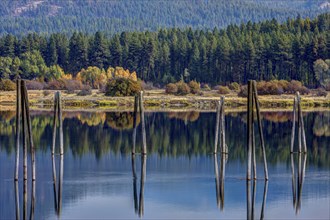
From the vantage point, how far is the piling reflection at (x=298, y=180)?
42.3 m

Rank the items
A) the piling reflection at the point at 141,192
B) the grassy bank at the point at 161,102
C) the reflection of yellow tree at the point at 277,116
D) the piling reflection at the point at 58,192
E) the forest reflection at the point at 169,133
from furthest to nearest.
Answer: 1. the grassy bank at the point at 161,102
2. the reflection of yellow tree at the point at 277,116
3. the forest reflection at the point at 169,133
4. the piling reflection at the point at 58,192
5. the piling reflection at the point at 141,192

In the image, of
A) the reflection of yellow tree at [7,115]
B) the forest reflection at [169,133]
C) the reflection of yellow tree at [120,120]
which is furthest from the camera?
the reflection of yellow tree at [7,115]

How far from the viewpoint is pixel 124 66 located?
529ft

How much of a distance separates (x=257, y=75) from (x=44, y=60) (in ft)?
128

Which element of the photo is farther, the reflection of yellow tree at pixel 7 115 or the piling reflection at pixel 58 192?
the reflection of yellow tree at pixel 7 115

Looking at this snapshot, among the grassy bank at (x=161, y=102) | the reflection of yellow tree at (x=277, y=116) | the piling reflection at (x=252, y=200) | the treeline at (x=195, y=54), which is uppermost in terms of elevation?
the treeline at (x=195, y=54)

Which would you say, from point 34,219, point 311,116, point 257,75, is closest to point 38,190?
point 34,219

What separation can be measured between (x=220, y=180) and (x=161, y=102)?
67.5m

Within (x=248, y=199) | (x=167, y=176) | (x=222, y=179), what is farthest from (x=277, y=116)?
(x=248, y=199)

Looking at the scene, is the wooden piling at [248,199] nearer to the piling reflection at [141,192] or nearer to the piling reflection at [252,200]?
the piling reflection at [252,200]

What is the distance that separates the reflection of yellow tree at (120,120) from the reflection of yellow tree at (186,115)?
Answer: 447 cm

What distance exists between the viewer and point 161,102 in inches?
4557

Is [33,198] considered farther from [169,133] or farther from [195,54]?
[195,54]

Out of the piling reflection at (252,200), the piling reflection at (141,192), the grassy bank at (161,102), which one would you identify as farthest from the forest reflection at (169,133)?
the grassy bank at (161,102)
